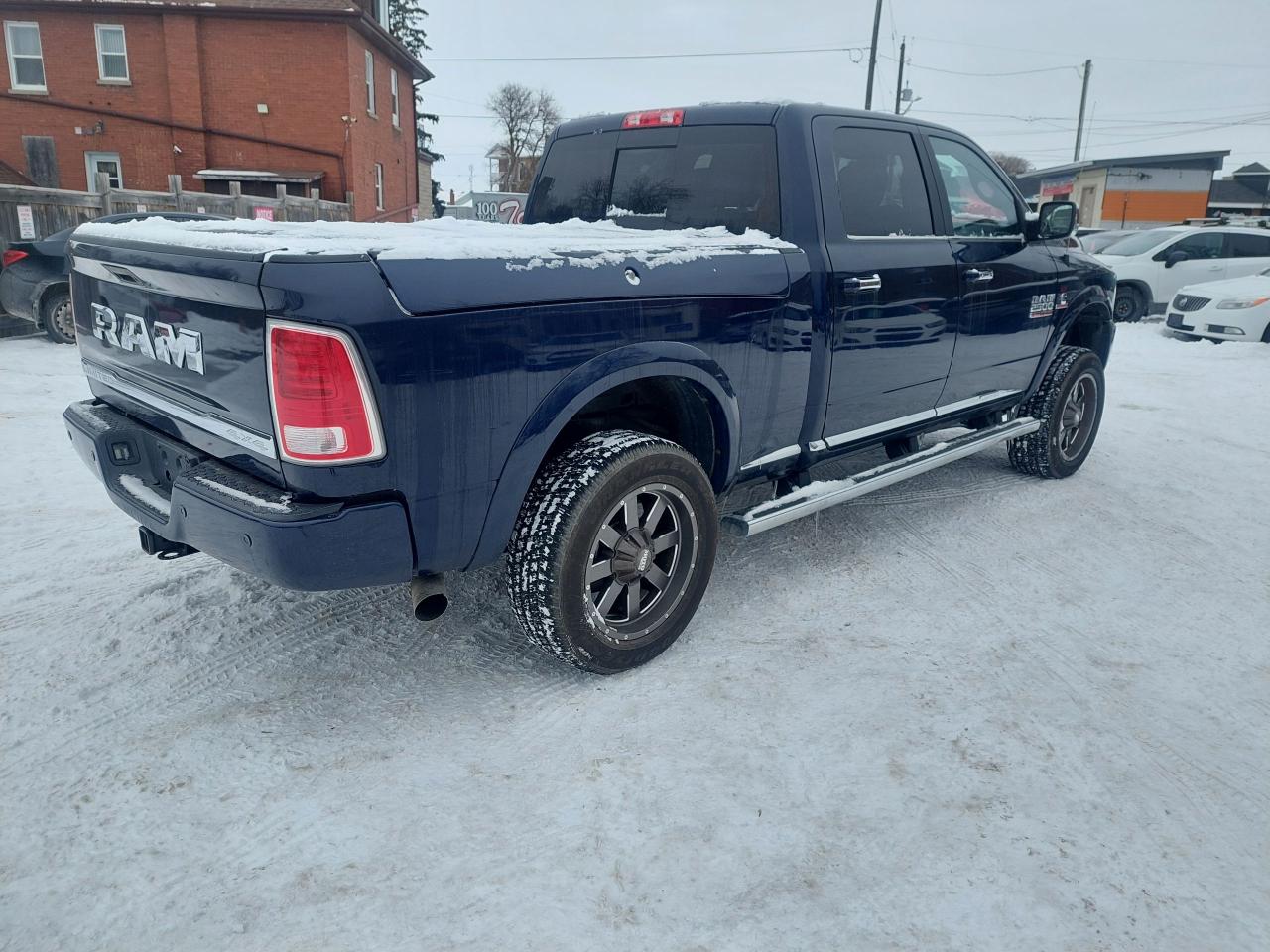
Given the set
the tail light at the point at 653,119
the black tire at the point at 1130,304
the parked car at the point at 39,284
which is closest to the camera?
the tail light at the point at 653,119

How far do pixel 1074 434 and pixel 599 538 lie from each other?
3970 mm

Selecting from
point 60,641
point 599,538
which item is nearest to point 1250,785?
point 599,538

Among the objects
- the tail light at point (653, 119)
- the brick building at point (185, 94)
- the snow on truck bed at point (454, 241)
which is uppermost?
the brick building at point (185, 94)

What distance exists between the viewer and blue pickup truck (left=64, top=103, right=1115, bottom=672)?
2.37 metres

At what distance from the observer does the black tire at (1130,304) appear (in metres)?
14.9

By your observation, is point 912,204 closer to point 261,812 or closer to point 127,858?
point 261,812

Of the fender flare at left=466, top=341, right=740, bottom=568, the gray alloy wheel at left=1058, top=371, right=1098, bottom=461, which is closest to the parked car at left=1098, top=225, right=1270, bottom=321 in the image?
the gray alloy wheel at left=1058, top=371, right=1098, bottom=461

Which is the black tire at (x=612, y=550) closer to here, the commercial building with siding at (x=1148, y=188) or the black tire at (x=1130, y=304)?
the black tire at (x=1130, y=304)

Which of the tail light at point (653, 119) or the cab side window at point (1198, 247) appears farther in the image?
the cab side window at point (1198, 247)

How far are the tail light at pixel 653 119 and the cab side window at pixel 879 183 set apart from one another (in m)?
0.69

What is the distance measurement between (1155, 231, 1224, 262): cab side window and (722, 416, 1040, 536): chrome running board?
12.0 meters

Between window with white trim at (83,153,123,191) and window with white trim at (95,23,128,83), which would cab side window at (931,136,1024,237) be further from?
window with white trim at (95,23,128,83)

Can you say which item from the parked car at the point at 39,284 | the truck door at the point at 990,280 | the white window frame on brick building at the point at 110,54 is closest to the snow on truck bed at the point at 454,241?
the truck door at the point at 990,280

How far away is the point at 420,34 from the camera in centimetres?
5209
